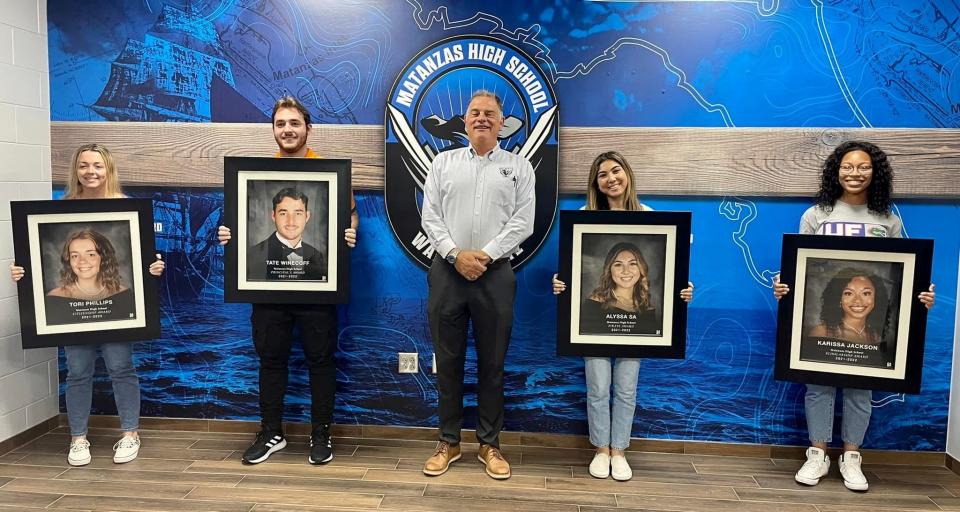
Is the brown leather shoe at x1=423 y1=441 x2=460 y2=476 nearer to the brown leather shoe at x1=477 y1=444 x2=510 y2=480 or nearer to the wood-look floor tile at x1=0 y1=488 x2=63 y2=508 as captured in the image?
the brown leather shoe at x1=477 y1=444 x2=510 y2=480

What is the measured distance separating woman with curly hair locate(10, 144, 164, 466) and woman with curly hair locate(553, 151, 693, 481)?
2132 millimetres

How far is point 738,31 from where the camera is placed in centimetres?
325

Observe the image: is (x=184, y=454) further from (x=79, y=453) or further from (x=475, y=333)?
(x=475, y=333)

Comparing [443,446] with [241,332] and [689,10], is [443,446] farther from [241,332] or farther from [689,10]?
[689,10]

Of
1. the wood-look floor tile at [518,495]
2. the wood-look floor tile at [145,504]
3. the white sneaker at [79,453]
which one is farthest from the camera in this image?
the white sneaker at [79,453]

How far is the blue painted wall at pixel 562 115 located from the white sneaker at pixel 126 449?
0.39 meters

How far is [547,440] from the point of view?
11.4 ft

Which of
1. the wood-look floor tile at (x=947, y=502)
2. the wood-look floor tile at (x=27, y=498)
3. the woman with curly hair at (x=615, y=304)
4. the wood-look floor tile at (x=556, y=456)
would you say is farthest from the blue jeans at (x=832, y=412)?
the wood-look floor tile at (x=27, y=498)

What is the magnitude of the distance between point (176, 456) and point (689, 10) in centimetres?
339

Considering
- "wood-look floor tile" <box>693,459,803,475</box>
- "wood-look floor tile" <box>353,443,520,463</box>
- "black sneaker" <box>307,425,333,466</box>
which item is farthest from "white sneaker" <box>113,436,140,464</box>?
"wood-look floor tile" <box>693,459,803,475</box>

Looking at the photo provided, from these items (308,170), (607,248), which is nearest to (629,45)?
(607,248)

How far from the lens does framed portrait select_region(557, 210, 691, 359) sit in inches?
119

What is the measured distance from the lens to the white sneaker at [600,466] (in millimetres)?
3071

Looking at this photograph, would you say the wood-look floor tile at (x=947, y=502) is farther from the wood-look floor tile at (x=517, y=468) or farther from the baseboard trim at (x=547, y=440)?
the wood-look floor tile at (x=517, y=468)
